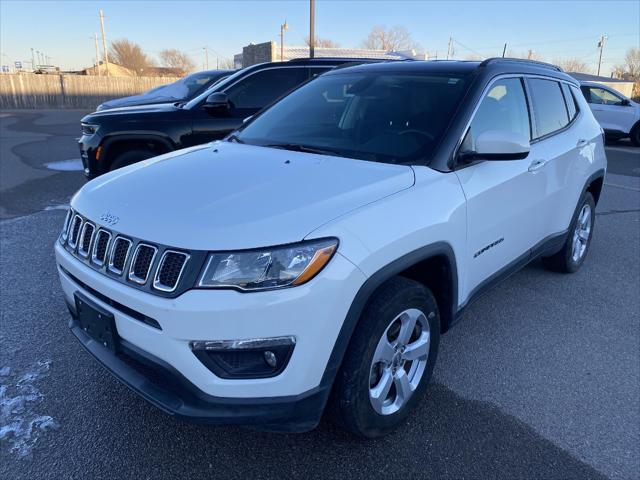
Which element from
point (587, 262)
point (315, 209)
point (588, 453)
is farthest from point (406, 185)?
point (587, 262)

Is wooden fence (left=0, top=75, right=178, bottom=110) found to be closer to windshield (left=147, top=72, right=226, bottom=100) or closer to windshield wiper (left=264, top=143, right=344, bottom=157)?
windshield (left=147, top=72, right=226, bottom=100)

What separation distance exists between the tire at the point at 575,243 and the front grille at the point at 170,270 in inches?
141

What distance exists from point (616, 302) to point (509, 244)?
63.8 inches

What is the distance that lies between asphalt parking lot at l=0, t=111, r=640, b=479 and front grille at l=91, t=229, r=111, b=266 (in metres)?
0.91

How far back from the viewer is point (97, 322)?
227 cm

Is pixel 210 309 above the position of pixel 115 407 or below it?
above

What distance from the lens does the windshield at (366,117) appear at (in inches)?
114

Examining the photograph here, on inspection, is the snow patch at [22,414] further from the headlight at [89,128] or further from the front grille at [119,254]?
the headlight at [89,128]

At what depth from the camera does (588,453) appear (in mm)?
2504

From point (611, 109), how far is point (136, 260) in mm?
16832

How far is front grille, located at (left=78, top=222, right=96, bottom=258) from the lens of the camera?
239 centimetres

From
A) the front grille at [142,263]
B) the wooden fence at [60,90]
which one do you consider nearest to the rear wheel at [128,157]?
the front grille at [142,263]

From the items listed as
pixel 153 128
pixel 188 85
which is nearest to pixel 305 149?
pixel 153 128

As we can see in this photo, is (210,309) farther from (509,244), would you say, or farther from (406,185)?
(509,244)
